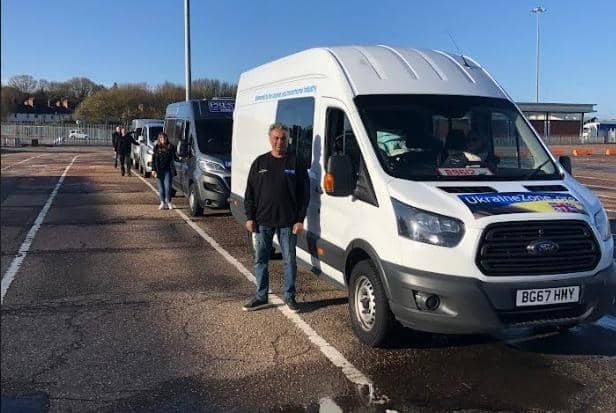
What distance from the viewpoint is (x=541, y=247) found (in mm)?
4555

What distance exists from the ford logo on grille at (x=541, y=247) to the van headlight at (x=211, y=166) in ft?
27.5

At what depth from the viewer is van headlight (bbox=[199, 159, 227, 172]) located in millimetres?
12250

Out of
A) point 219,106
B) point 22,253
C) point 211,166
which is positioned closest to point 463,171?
point 22,253

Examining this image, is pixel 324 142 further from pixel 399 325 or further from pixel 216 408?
pixel 216 408

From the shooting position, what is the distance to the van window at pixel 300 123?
20.9 feet

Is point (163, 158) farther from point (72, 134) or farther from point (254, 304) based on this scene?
point (72, 134)

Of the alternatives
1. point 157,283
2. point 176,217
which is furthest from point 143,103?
point 157,283

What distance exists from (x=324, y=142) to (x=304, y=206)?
0.63 m

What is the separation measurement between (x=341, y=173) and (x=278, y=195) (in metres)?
0.89

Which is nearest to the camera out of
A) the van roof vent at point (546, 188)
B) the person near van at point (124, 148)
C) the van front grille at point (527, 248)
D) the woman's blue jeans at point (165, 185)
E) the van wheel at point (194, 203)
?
the van front grille at point (527, 248)

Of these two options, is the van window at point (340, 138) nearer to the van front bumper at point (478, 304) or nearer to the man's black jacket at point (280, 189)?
the man's black jacket at point (280, 189)

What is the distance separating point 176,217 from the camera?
13164 mm

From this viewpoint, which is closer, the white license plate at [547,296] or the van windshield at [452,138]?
the white license plate at [547,296]

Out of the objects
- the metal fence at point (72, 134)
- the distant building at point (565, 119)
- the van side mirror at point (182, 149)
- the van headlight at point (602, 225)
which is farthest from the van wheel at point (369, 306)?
the distant building at point (565, 119)
